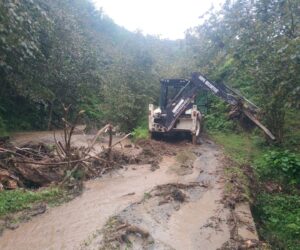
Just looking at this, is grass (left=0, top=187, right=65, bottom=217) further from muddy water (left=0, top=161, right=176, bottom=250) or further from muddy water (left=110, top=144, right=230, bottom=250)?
muddy water (left=110, top=144, right=230, bottom=250)

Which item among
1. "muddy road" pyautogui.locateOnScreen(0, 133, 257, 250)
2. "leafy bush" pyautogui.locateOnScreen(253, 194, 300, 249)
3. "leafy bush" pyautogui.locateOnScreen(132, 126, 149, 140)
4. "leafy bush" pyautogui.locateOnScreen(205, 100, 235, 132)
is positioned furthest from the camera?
"leafy bush" pyautogui.locateOnScreen(205, 100, 235, 132)

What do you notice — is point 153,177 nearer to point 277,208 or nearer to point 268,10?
point 277,208

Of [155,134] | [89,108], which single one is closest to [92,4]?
[89,108]

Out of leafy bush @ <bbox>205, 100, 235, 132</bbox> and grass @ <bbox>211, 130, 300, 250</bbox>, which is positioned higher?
leafy bush @ <bbox>205, 100, 235, 132</bbox>

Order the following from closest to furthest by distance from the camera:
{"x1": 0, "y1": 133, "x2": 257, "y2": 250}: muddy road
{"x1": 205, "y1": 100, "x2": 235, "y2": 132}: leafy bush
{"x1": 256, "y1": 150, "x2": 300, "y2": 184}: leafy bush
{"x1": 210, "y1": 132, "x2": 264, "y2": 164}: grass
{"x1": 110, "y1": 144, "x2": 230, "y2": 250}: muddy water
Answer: {"x1": 0, "y1": 133, "x2": 257, "y2": 250}: muddy road, {"x1": 110, "y1": 144, "x2": 230, "y2": 250}: muddy water, {"x1": 256, "y1": 150, "x2": 300, "y2": 184}: leafy bush, {"x1": 210, "y1": 132, "x2": 264, "y2": 164}: grass, {"x1": 205, "y1": 100, "x2": 235, "y2": 132}: leafy bush

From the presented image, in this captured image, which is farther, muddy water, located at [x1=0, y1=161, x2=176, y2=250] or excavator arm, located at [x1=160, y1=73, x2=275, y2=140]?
excavator arm, located at [x1=160, y1=73, x2=275, y2=140]

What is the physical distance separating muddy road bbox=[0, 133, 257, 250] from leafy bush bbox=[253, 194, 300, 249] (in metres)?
0.74

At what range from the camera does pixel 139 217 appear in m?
6.91

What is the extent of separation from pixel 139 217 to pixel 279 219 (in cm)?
331

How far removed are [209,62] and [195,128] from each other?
10772mm

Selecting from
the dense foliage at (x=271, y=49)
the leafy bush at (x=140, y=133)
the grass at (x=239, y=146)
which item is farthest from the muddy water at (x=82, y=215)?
the leafy bush at (x=140, y=133)

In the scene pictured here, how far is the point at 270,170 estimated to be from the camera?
10.7 metres

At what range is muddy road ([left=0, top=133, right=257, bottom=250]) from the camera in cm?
597

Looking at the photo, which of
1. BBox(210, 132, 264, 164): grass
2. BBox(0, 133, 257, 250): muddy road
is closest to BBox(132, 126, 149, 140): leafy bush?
BBox(210, 132, 264, 164): grass
